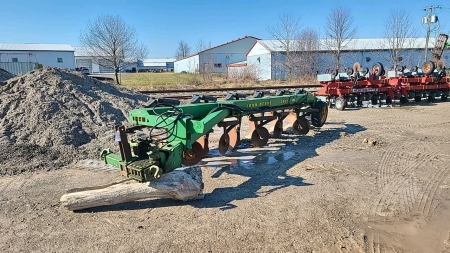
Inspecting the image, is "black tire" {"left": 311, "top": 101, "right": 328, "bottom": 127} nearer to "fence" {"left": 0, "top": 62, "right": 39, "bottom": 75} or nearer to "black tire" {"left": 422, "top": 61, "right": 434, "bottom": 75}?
"black tire" {"left": 422, "top": 61, "right": 434, "bottom": 75}

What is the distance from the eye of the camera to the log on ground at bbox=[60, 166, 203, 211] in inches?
157

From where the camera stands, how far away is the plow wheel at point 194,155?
5.49m

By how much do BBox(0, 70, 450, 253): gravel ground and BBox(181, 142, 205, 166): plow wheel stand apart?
0.25 meters

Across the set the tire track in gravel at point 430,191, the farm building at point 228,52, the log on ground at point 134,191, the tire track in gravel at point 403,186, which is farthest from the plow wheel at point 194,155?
the farm building at point 228,52

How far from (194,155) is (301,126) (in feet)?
11.3

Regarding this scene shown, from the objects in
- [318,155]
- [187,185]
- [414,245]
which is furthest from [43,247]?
[318,155]

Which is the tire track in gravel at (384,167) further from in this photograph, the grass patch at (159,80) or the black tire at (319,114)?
the grass patch at (159,80)

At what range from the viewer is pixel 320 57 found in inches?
1355

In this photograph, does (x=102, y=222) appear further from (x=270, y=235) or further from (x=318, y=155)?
(x=318, y=155)

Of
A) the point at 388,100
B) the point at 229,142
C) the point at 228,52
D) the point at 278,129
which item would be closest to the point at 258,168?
the point at 229,142

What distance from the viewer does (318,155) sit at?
21.3 ft

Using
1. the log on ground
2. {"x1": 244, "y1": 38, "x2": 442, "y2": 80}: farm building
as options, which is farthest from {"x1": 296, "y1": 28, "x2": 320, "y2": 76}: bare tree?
the log on ground

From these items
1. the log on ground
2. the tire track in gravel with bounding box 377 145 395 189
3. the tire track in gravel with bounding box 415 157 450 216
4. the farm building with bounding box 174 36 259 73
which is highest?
the farm building with bounding box 174 36 259 73

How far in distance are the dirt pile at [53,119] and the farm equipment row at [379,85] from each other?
750 centimetres
